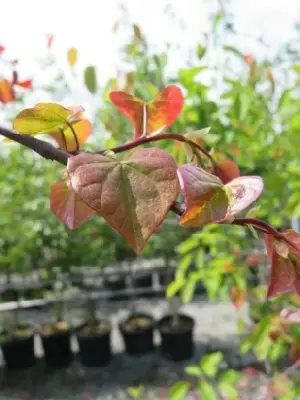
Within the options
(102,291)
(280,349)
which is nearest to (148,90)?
(280,349)

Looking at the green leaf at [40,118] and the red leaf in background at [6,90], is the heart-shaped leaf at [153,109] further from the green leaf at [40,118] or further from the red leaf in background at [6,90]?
the red leaf in background at [6,90]

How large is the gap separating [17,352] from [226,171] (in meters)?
2.50

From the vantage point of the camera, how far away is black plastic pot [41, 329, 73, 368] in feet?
8.36

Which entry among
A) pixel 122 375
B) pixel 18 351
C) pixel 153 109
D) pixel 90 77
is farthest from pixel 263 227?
pixel 18 351

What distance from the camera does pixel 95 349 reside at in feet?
8.15

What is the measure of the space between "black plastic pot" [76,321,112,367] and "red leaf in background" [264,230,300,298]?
239 cm

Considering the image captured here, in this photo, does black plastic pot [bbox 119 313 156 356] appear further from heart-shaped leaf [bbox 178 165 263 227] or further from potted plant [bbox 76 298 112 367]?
heart-shaped leaf [bbox 178 165 263 227]

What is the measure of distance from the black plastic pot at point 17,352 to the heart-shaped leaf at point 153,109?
249 cm

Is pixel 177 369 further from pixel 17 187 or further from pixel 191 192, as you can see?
pixel 191 192

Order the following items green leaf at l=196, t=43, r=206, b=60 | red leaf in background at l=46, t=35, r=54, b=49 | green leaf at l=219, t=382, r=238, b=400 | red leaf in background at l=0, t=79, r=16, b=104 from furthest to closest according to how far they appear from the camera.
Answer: red leaf in background at l=46, t=35, r=54, b=49 < green leaf at l=196, t=43, r=206, b=60 < green leaf at l=219, t=382, r=238, b=400 < red leaf in background at l=0, t=79, r=16, b=104

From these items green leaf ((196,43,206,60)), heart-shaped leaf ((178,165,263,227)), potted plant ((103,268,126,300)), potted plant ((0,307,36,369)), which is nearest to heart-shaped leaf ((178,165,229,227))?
heart-shaped leaf ((178,165,263,227))

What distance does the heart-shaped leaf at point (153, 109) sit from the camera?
278 millimetres

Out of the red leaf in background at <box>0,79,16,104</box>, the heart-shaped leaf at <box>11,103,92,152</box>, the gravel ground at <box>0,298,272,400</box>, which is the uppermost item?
the red leaf in background at <box>0,79,16,104</box>

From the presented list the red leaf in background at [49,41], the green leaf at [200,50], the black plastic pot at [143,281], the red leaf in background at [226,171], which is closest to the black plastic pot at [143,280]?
the black plastic pot at [143,281]
